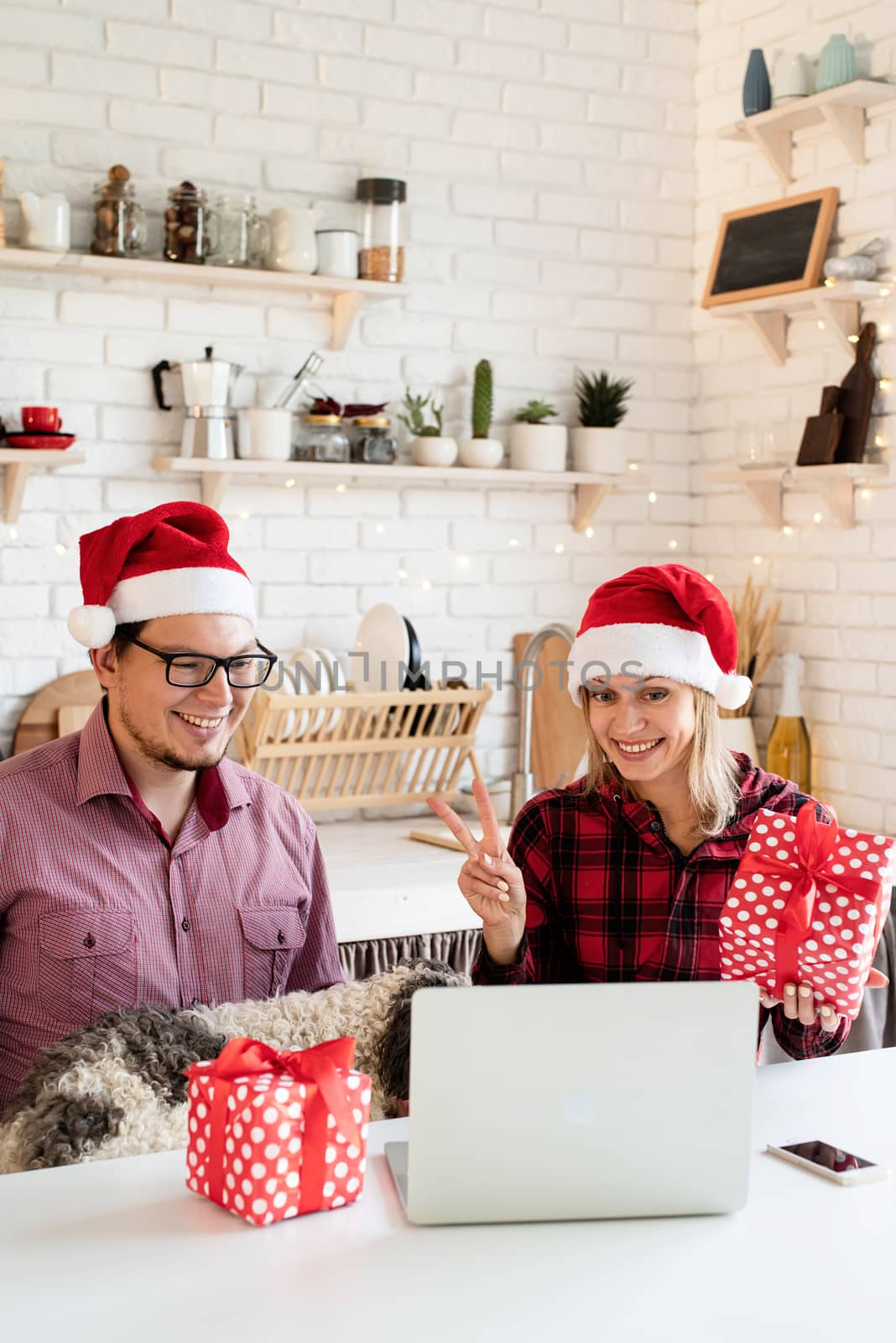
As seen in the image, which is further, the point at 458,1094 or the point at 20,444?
the point at 20,444

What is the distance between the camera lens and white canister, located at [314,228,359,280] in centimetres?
322

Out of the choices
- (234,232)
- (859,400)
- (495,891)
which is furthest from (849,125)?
(495,891)

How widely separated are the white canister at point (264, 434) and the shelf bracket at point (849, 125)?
1.36 metres

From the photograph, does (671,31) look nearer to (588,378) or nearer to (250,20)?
(588,378)

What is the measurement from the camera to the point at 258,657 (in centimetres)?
191

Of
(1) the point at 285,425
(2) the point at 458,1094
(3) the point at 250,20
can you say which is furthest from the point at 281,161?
(2) the point at 458,1094

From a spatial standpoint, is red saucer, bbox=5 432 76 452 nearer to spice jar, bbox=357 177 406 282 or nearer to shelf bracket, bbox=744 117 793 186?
spice jar, bbox=357 177 406 282

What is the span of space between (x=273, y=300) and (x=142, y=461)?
485mm

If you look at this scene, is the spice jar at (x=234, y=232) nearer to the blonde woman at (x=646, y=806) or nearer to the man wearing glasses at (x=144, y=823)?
the man wearing glasses at (x=144, y=823)

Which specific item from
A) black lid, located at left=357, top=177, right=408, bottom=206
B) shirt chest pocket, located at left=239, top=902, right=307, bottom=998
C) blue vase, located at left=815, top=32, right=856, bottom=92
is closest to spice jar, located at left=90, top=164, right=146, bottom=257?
black lid, located at left=357, top=177, right=408, bottom=206

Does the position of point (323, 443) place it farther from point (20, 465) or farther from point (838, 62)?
point (838, 62)

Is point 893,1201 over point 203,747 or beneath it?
beneath

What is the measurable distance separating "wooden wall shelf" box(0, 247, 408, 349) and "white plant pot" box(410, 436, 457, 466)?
29 cm

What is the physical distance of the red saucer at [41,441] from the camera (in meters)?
2.93
